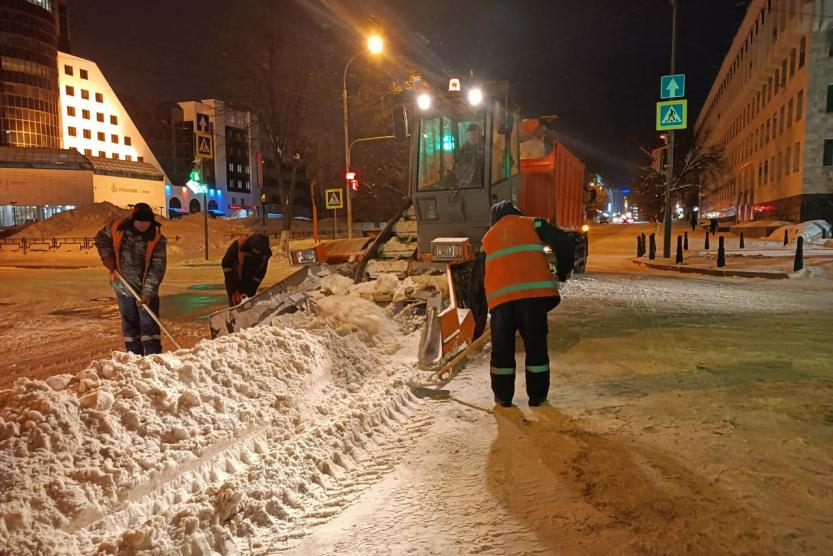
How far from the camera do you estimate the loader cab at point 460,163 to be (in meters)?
8.62

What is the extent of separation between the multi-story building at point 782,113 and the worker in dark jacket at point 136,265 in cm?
3811

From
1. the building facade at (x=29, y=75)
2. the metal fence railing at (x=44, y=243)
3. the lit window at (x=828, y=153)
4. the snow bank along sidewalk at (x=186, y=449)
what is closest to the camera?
the snow bank along sidewalk at (x=186, y=449)

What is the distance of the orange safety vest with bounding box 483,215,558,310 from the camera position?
470 cm

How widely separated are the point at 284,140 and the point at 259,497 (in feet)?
108

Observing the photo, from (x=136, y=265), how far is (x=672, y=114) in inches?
652

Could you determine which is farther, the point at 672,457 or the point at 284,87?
the point at 284,87

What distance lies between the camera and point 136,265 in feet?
19.8

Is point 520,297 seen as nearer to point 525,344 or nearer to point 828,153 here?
point 525,344

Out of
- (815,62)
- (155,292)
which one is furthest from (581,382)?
(815,62)

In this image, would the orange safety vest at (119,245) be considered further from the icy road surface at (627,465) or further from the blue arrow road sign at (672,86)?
the blue arrow road sign at (672,86)

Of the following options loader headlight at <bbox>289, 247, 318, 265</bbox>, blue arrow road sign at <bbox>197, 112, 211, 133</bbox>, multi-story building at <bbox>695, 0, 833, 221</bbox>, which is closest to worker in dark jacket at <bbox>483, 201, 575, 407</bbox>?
loader headlight at <bbox>289, 247, 318, 265</bbox>

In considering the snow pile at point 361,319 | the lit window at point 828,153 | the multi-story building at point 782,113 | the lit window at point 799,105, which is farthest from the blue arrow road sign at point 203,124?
the lit window at point 828,153

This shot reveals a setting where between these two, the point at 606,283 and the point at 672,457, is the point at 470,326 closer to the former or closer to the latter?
the point at 672,457

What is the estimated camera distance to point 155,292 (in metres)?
6.05
